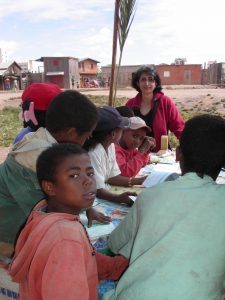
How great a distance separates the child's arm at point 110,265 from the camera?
143 centimetres

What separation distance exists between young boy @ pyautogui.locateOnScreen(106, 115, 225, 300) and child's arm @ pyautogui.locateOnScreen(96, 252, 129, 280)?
16 centimetres

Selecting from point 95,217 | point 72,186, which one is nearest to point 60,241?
point 72,186

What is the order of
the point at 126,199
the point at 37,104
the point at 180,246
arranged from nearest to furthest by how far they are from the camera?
the point at 180,246 → the point at 37,104 → the point at 126,199

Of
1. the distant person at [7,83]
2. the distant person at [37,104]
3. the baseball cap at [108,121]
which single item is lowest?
the distant person at [7,83]

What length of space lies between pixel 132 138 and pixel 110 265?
5.00ft

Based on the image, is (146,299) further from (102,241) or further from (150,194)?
(102,241)

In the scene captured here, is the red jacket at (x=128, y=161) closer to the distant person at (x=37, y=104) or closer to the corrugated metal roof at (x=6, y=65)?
the distant person at (x=37, y=104)

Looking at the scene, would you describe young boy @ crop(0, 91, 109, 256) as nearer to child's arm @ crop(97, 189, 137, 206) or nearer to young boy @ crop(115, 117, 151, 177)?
child's arm @ crop(97, 189, 137, 206)

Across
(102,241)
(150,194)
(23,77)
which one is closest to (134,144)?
(102,241)

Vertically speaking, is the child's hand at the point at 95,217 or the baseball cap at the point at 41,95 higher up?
the baseball cap at the point at 41,95

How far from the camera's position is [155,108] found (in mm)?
3637

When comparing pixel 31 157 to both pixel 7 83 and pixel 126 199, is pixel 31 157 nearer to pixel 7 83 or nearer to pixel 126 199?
pixel 126 199

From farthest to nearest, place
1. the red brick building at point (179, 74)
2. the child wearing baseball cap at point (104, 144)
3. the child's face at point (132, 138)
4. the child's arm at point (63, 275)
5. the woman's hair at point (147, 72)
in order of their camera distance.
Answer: the red brick building at point (179, 74)
the woman's hair at point (147, 72)
the child's face at point (132, 138)
the child wearing baseball cap at point (104, 144)
the child's arm at point (63, 275)

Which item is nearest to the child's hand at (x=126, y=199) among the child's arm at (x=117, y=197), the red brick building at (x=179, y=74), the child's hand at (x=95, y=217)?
the child's arm at (x=117, y=197)
